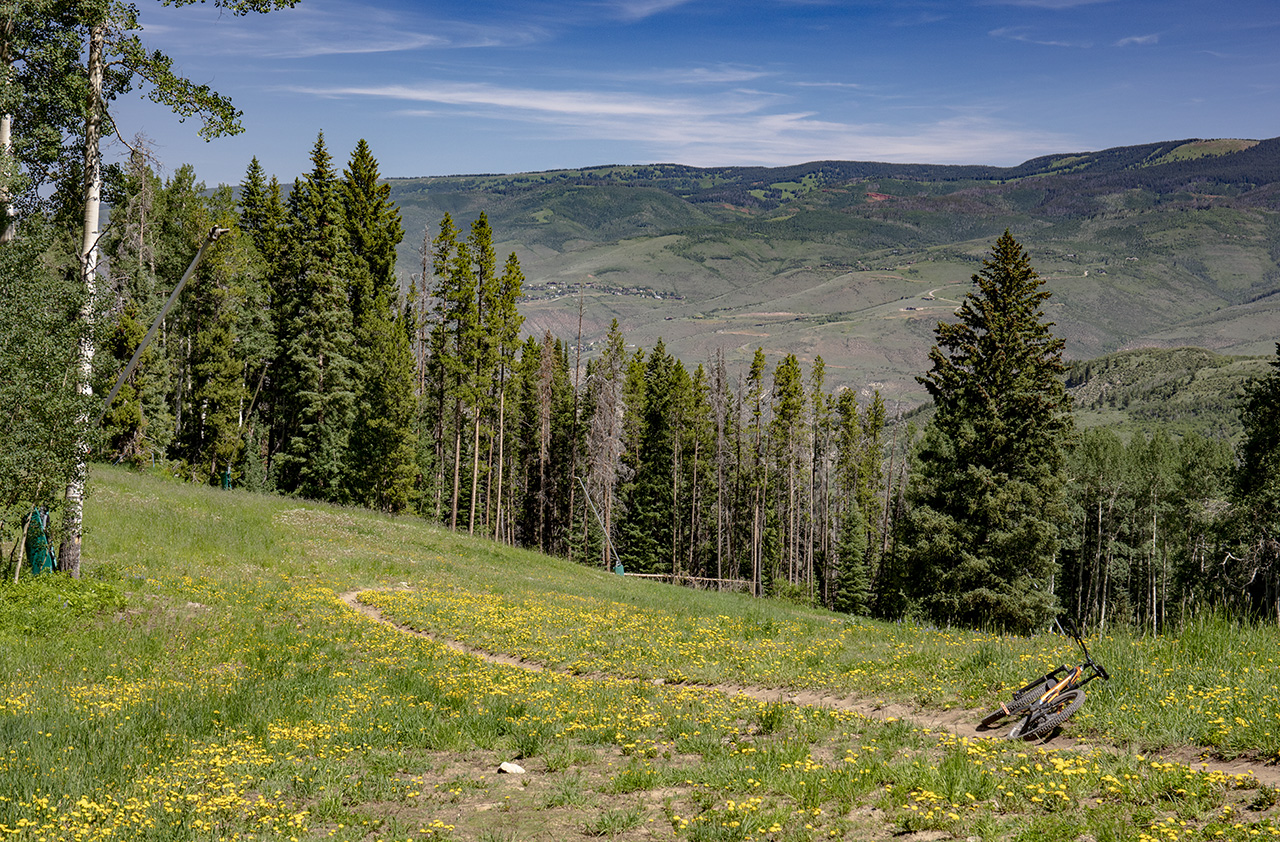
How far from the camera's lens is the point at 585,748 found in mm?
9711

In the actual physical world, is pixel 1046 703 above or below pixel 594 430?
above

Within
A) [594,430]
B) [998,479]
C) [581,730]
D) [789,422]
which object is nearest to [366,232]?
[594,430]

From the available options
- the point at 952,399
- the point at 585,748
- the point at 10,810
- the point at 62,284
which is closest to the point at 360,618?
the point at 62,284

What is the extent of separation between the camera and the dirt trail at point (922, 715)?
7.00 m

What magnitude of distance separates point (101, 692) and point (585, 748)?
6948 millimetres

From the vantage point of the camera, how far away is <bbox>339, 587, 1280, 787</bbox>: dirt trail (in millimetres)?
7004

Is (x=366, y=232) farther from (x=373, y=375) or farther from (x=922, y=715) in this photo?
(x=922, y=715)

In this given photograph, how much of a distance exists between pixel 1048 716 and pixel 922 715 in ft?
6.31

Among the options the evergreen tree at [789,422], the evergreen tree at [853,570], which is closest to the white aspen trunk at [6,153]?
the evergreen tree at [789,422]

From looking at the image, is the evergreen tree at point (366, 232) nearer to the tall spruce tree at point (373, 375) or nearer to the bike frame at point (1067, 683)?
the tall spruce tree at point (373, 375)

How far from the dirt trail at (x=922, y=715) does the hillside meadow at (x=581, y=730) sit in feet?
0.20

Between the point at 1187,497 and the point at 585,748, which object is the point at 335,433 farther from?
the point at 1187,497

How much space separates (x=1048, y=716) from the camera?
852 centimetres

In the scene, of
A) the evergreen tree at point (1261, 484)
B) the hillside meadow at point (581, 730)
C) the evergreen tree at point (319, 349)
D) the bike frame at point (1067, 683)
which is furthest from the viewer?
the evergreen tree at point (319, 349)
